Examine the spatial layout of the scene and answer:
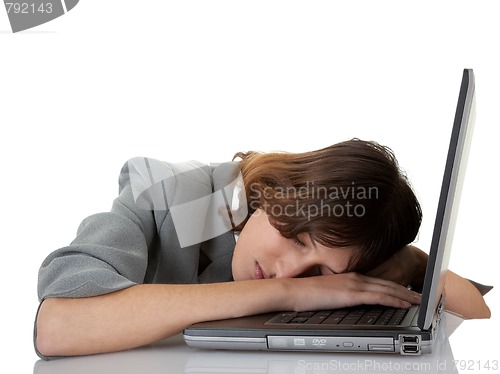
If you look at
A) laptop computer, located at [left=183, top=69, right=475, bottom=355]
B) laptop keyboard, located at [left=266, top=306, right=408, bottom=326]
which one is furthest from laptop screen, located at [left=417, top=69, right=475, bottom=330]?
laptop keyboard, located at [left=266, top=306, right=408, bottom=326]

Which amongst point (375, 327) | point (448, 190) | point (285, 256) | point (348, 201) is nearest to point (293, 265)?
point (285, 256)

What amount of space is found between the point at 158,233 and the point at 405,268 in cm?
50

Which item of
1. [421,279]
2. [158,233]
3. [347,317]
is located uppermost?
[158,233]

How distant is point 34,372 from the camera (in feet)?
3.38

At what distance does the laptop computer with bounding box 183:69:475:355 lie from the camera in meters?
0.96

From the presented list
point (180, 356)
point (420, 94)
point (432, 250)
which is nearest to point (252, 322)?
point (180, 356)

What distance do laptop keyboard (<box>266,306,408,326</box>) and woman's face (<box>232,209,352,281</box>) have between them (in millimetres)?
109

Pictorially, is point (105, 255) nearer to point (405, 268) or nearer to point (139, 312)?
point (139, 312)

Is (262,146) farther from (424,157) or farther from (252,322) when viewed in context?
(252,322)

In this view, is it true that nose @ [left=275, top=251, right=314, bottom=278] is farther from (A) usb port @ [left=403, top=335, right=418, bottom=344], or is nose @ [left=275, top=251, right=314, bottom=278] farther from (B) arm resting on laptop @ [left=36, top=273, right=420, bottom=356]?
(A) usb port @ [left=403, top=335, right=418, bottom=344]

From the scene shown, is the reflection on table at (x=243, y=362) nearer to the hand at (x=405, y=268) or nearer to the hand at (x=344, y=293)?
the hand at (x=344, y=293)

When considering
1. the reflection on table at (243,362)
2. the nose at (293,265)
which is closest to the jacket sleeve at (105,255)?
the reflection on table at (243,362)

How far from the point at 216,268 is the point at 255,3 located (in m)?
1.45

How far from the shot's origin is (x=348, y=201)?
50.8 inches
